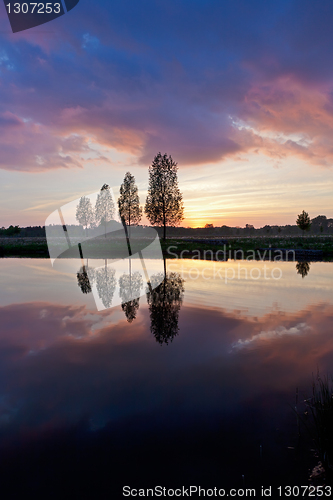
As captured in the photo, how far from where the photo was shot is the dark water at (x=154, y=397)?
401 cm

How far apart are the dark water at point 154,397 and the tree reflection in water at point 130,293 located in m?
0.39

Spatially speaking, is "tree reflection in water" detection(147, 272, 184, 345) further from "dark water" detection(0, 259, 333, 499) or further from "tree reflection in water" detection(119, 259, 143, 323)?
"tree reflection in water" detection(119, 259, 143, 323)

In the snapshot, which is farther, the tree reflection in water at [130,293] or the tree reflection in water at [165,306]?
the tree reflection in water at [130,293]

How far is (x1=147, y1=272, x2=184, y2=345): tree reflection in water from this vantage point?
31.0 feet

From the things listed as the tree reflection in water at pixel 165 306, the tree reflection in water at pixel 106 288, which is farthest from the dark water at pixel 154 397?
the tree reflection in water at pixel 106 288

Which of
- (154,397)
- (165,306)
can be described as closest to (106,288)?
(165,306)

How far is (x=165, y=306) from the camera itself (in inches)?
501

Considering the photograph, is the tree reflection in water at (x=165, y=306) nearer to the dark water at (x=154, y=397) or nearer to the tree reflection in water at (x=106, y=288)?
the dark water at (x=154, y=397)

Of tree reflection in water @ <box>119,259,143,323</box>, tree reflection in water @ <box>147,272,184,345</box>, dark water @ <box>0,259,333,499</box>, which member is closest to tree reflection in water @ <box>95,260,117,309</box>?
tree reflection in water @ <box>119,259,143,323</box>

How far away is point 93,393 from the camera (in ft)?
19.2

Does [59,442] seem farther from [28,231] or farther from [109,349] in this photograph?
[28,231]

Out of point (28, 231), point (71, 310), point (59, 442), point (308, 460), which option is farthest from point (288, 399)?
point (28, 231)

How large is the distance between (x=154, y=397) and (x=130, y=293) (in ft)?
32.7

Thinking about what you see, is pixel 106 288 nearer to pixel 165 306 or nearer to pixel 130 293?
pixel 130 293
